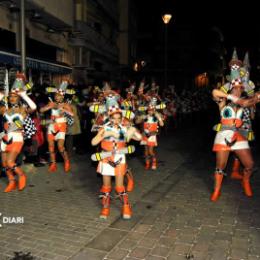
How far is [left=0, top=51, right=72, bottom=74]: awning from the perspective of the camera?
1075 cm

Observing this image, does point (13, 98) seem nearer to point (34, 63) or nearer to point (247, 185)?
point (247, 185)

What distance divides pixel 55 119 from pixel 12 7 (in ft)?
24.0

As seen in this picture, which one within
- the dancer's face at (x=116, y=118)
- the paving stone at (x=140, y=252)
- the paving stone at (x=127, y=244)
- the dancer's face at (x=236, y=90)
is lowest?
the paving stone at (x=140, y=252)

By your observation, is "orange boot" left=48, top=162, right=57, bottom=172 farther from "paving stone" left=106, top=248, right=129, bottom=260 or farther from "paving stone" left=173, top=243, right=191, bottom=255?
"paving stone" left=173, top=243, right=191, bottom=255

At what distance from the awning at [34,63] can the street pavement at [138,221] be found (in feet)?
14.4

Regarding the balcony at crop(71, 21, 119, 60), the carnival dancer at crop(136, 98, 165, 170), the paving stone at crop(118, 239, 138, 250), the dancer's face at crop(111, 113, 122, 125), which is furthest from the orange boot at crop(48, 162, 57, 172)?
the balcony at crop(71, 21, 119, 60)

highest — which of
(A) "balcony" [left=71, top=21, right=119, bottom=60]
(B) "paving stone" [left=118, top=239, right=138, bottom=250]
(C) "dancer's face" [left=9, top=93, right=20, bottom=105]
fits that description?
(A) "balcony" [left=71, top=21, right=119, bottom=60]

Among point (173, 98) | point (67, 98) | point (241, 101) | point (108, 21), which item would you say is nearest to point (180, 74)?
point (108, 21)

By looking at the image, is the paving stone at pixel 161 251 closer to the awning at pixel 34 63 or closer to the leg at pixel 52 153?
the leg at pixel 52 153

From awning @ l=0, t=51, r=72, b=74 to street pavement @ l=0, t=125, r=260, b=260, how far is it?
4392 mm

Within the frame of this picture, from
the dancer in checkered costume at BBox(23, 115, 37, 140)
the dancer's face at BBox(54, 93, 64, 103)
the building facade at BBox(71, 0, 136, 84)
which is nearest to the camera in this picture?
the dancer in checkered costume at BBox(23, 115, 37, 140)

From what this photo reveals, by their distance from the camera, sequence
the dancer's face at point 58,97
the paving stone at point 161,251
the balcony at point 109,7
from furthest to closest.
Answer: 1. the balcony at point 109,7
2. the dancer's face at point 58,97
3. the paving stone at point 161,251

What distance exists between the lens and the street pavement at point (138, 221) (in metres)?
4.22

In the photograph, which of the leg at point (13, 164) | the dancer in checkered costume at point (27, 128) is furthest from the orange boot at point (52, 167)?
the leg at point (13, 164)
